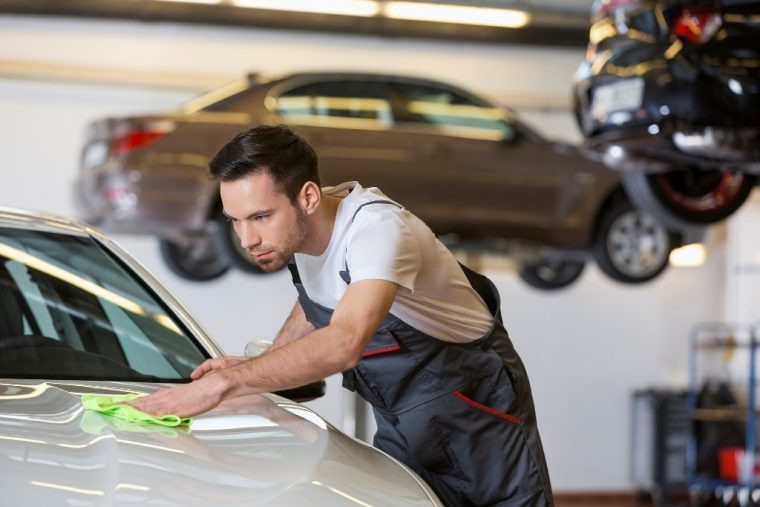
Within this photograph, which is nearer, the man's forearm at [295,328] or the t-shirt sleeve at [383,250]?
the t-shirt sleeve at [383,250]

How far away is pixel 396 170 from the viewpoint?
7.50 m

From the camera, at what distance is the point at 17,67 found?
9406mm

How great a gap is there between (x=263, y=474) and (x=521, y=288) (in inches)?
369

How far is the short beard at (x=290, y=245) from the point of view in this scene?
6.98ft

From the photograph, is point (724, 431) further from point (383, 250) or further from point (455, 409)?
point (383, 250)

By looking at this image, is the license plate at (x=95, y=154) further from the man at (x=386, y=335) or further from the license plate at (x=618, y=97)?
the man at (x=386, y=335)

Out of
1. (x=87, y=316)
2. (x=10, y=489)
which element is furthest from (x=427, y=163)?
(x=10, y=489)

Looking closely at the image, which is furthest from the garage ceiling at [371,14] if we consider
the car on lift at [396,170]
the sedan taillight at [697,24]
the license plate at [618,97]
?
the sedan taillight at [697,24]

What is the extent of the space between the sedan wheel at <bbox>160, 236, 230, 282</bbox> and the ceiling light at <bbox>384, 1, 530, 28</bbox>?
242 cm

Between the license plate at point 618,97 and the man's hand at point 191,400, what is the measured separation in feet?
12.6

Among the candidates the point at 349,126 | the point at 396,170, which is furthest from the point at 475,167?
the point at 349,126

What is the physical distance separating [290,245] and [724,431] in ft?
26.7

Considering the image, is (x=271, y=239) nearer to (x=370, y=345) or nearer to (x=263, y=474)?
(x=370, y=345)

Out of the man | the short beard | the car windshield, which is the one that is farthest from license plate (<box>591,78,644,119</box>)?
the short beard
